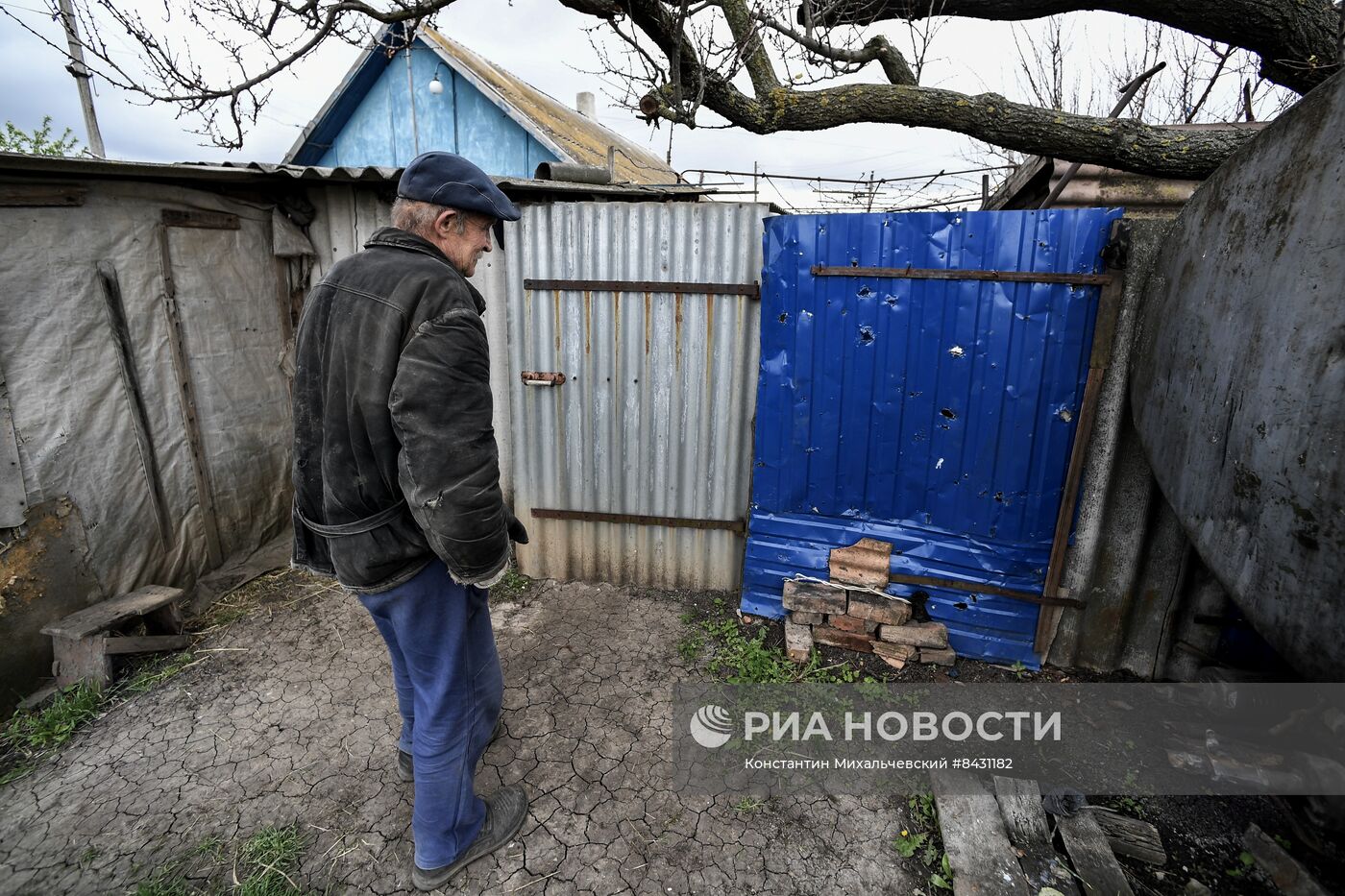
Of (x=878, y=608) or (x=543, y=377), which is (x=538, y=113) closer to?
(x=543, y=377)

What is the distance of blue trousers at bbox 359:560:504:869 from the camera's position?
204 centimetres

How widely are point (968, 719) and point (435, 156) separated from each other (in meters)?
3.50

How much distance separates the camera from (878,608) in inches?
137

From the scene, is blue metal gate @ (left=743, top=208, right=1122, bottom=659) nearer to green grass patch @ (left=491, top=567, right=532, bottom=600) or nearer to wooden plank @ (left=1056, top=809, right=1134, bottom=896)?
wooden plank @ (left=1056, top=809, right=1134, bottom=896)

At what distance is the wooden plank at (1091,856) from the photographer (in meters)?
2.12

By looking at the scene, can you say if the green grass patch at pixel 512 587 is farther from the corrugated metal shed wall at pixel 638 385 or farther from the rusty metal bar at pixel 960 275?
the rusty metal bar at pixel 960 275

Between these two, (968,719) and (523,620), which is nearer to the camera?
(968,719)

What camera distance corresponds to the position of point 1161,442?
2.51 m

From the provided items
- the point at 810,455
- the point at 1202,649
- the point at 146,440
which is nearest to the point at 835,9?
the point at 810,455

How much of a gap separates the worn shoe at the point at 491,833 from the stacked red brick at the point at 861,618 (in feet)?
5.62

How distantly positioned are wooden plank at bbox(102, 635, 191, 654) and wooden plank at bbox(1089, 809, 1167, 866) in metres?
4.93

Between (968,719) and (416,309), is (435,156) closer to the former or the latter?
(416,309)

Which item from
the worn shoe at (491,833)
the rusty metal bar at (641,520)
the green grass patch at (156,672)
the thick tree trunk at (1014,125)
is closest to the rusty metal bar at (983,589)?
the rusty metal bar at (641,520)

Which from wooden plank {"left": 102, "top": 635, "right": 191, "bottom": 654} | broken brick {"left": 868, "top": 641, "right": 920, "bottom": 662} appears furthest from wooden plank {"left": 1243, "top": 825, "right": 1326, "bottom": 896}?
wooden plank {"left": 102, "top": 635, "right": 191, "bottom": 654}
